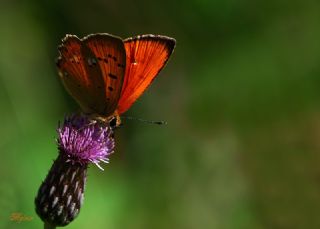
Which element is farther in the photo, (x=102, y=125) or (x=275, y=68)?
(x=275, y=68)

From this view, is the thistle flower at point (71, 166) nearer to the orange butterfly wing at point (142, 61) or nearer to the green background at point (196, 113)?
the orange butterfly wing at point (142, 61)

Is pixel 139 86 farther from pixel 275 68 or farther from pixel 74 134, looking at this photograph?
pixel 275 68

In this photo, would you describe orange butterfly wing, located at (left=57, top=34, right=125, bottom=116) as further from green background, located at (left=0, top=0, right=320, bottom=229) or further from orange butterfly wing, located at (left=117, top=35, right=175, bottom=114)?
green background, located at (left=0, top=0, right=320, bottom=229)

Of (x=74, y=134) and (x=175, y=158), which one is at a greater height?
(x=74, y=134)

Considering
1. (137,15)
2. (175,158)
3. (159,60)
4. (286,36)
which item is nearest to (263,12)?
(286,36)

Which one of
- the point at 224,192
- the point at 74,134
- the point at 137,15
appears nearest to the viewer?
the point at 74,134
